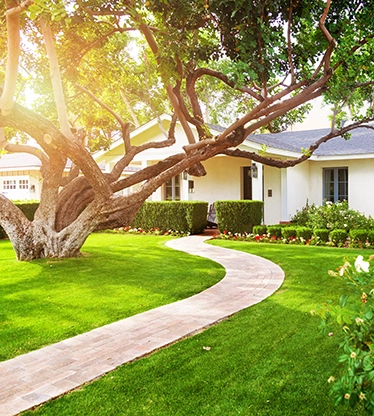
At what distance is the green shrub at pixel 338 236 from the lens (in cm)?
1300

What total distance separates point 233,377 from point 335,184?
1607 cm

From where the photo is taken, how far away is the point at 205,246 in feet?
44.7

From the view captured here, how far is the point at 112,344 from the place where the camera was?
201 inches

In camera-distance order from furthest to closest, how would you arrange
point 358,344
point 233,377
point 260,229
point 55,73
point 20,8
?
1. point 260,229
2. point 55,73
3. point 20,8
4. point 233,377
5. point 358,344

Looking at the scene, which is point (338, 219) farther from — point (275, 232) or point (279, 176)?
point (279, 176)

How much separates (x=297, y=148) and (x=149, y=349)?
1643 centimetres

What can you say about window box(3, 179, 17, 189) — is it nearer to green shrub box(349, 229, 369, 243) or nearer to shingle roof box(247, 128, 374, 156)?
shingle roof box(247, 128, 374, 156)

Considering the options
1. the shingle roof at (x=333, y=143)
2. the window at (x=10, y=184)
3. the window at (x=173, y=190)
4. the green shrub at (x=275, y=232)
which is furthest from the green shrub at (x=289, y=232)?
the window at (x=10, y=184)

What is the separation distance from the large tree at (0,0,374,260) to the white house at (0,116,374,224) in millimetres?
4735

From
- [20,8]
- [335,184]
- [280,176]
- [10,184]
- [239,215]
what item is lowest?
[239,215]

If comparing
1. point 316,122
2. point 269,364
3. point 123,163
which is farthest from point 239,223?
point 316,122

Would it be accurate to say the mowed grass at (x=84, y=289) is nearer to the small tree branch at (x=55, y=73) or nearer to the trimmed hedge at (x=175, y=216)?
the small tree branch at (x=55, y=73)

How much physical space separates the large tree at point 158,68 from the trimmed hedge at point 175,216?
4313 millimetres

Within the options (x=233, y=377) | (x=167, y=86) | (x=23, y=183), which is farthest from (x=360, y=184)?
(x=23, y=183)
